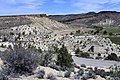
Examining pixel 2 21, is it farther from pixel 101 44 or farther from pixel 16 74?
pixel 16 74

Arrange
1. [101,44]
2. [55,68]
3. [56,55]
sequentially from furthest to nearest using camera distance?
1. [101,44]
2. [56,55]
3. [55,68]

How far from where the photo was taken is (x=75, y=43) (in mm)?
74125

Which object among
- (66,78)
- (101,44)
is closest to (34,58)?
(66,78)

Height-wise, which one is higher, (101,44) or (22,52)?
(22,52)

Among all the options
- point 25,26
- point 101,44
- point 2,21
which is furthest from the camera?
point 2,21

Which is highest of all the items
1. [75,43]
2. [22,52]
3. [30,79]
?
[22,52]

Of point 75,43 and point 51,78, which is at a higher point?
point 51,78

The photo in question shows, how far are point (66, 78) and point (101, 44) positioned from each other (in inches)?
2146

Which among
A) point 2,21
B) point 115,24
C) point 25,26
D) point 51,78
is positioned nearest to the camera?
point 51,78

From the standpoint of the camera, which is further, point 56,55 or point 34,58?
point 56,55

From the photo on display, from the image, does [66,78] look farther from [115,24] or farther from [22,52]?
[115,24]

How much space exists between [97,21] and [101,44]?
131m

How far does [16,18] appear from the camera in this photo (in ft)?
367

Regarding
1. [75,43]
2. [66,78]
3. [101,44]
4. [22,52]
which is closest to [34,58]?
[22,52]
